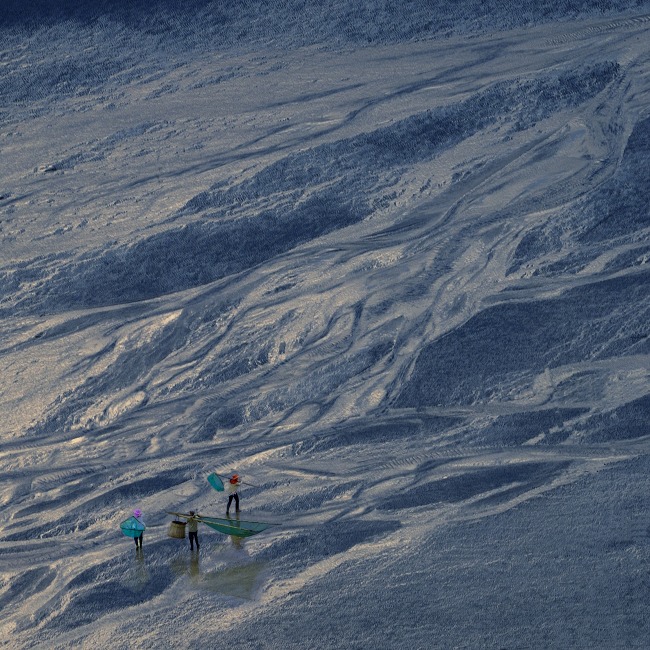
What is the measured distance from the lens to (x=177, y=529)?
323 inches

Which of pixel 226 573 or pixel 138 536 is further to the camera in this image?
pixel 138 536

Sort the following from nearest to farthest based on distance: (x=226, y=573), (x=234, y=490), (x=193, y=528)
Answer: (x=226, y=573) → (x=193, y=528) → (x=234, y=490)

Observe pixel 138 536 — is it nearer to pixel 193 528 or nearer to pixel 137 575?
pixel 137 575

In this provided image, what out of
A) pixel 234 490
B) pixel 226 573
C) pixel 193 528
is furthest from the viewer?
pixel 234 490

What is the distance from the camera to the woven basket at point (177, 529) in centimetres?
821

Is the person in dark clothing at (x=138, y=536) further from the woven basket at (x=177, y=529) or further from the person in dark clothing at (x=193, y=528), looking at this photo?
the person in dark clothing at (x=193, y=528)

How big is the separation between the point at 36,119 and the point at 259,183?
8.36 feet

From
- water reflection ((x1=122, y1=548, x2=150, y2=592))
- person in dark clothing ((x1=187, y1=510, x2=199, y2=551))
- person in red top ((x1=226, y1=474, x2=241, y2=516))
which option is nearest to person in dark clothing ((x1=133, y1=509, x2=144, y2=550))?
water reflection ((x1=122, y1=548, x2=150, y2=592))

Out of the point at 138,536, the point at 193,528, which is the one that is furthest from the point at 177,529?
the point at 138,536

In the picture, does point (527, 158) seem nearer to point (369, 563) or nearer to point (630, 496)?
point (630, 496)

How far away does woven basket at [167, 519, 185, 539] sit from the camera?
8.21m

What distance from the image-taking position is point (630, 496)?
329 inches

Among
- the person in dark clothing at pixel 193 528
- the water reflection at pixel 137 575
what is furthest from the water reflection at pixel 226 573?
the water reflection at pixel 137 575

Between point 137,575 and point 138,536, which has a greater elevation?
point 138,536
